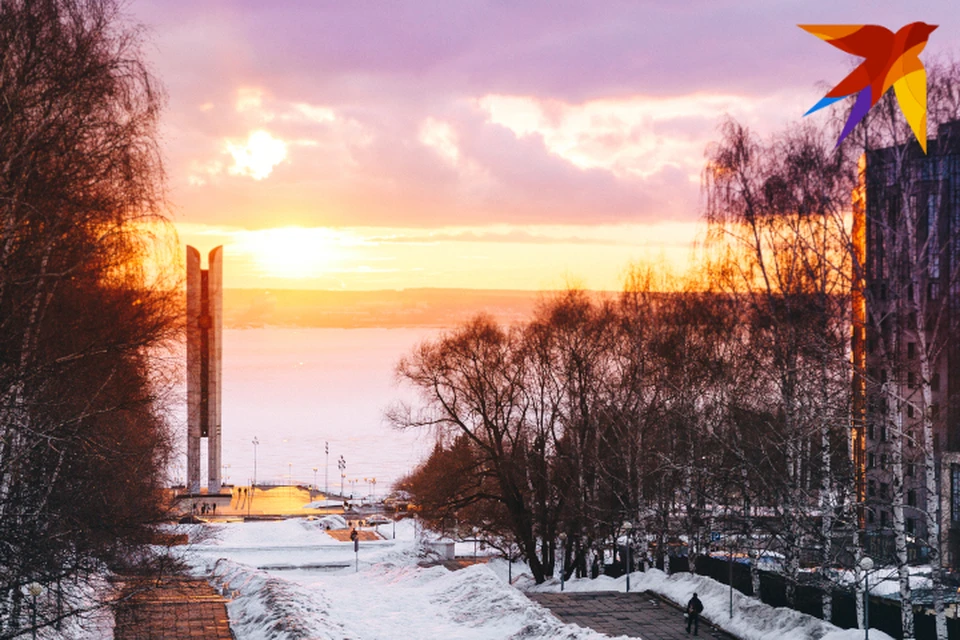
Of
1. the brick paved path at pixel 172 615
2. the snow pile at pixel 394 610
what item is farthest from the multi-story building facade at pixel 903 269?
the brick paved path at pixel 172 615

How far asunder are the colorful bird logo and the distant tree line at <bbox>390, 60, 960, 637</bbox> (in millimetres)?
647

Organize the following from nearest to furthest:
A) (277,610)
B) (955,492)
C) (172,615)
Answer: (277,610)
(172,615)
(955,492)

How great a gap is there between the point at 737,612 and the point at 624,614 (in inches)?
129

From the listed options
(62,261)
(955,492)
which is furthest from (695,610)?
(955,492)

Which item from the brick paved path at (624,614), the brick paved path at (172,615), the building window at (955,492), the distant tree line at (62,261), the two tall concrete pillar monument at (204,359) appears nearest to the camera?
the distant tree line at (62,261)

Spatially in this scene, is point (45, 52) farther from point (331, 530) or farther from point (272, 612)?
point (331, 530)

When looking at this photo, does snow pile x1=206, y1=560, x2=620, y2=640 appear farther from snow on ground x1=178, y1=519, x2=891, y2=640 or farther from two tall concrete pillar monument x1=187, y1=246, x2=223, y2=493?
two tall concrete pillar monument x1=187, y1=246, x2=223, y2=493

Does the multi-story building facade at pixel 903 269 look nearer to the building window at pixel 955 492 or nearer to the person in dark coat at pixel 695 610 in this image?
the person in dark coat at pixel 695 610

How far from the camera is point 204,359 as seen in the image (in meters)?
81.4

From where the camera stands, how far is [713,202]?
26.5 metres

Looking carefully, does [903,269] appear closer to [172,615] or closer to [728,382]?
[728,382]

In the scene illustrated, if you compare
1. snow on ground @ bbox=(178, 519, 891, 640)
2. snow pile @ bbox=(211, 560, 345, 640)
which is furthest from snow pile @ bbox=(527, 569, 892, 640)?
snow pile @ bbox=(211, 560, 345, 640)

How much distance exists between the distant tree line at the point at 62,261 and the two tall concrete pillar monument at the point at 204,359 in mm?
61196

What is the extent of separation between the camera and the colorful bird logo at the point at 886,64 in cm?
1988
